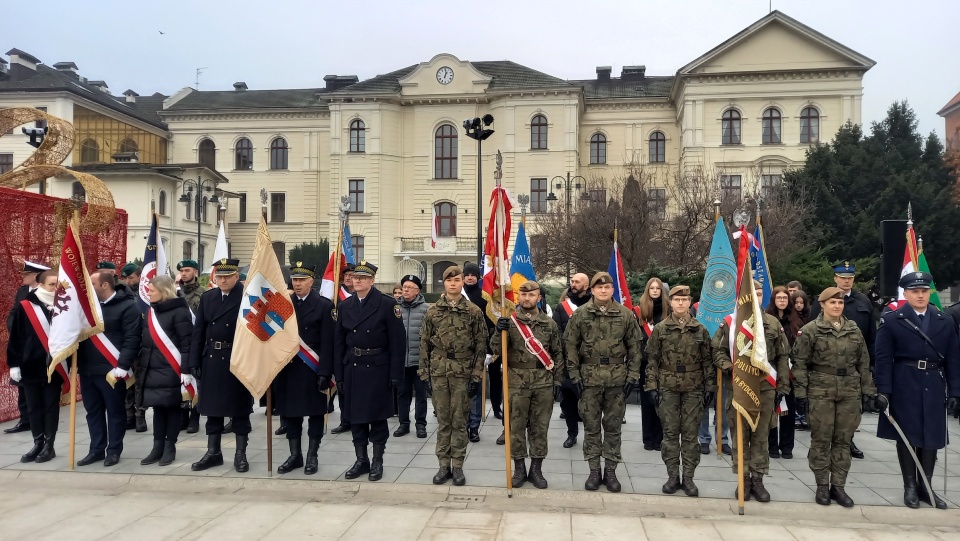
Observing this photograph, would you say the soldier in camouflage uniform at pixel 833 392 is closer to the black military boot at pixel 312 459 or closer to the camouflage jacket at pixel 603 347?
the camouflage jacket at pixel 603 347

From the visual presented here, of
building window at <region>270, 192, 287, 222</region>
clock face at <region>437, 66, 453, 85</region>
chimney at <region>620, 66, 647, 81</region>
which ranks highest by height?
chimney at <region>620, 66, 647, 81</region>

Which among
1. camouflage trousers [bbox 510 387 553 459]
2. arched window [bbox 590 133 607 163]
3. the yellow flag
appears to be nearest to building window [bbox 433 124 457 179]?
arched window [bbox 590 133 607 163]

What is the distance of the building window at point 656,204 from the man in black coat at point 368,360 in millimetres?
15931

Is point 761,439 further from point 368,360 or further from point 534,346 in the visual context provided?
point 368,360

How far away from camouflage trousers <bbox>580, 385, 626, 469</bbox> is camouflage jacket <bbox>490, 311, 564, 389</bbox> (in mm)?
382

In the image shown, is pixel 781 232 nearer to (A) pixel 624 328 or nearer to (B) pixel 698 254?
(B) pixel 698 254

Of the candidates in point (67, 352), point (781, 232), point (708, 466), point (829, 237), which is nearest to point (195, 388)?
point (67, 352)

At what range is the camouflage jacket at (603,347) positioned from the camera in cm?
611

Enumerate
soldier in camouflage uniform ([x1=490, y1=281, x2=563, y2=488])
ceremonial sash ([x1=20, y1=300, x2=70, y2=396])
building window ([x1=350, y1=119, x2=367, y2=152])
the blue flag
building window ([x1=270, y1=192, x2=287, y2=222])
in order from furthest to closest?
building window ([x1=270, y1=192, x2=287, y2=222]) → building window ([x1=350, y1=119, x2=367, y2=152]) → the blue flag → ceremonial sash ([x1=20, y1=300, x2=70, y2=396]) → soldier in camouflage uniform ([x1=490, y1=281, x2=563, y2=488])

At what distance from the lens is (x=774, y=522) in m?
5.48

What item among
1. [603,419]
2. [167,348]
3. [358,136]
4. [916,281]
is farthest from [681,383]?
[358,136]

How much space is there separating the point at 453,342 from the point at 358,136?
133 ft

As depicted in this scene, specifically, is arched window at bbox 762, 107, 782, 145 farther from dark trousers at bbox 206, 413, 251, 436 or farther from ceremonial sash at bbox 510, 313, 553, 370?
dark trousers at bbox 206, 413, 251, 436

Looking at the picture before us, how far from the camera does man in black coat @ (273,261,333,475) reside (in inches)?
263
